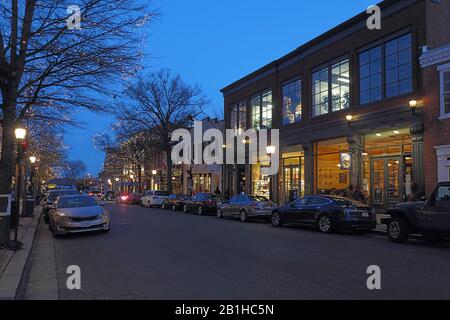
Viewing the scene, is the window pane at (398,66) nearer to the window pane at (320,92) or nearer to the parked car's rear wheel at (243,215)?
the window pane at (320,92)

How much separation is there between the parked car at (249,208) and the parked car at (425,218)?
27.7 ft

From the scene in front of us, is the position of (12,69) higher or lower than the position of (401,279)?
higher

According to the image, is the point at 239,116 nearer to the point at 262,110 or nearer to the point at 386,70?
the point at 262,110

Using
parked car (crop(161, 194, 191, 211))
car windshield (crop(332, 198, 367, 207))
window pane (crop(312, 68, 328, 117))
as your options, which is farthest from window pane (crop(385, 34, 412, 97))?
parked car (crop(161, 194, 191, 211))

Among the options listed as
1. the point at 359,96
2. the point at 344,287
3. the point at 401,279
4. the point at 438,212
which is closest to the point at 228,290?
the point at 344,287

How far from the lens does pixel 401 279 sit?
810 cm

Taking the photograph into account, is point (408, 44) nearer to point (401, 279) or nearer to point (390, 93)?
point (390, 93)

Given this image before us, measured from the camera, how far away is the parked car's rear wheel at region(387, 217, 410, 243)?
1336 cm

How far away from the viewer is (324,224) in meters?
16.8

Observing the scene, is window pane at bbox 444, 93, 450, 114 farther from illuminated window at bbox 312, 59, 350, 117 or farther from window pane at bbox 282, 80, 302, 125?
window pane at bbox 282, 80, 302, 125

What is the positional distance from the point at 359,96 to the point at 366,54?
215 cm

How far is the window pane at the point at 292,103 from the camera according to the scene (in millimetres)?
29516

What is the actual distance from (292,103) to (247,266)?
22.1m
